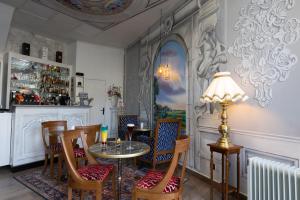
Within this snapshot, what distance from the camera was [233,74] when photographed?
9.25ft

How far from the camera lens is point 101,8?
4062mm

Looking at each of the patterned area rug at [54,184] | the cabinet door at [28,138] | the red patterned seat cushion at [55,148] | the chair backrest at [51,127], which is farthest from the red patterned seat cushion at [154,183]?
the cabinet door at [28,138]

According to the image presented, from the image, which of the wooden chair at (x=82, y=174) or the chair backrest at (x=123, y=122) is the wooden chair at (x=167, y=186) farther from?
the chair backrest at (x=123, y=122)

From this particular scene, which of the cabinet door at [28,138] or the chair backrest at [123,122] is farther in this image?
the chair backrest at [123,122]

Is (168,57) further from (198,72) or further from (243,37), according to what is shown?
(243,37)

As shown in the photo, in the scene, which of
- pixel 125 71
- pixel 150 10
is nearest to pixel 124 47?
pixel 125 71

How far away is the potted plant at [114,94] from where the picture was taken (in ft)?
22.3

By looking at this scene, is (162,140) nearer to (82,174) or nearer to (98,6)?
(82,174)

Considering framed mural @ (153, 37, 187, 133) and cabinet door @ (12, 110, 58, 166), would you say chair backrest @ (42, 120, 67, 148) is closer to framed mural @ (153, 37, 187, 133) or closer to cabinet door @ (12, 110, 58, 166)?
cabinet door @ (12, 110, 58, 166)

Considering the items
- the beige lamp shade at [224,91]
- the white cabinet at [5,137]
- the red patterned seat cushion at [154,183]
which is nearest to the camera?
the red patterned seat cushion at [154,183]

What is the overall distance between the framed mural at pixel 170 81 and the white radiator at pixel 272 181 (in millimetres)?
1947

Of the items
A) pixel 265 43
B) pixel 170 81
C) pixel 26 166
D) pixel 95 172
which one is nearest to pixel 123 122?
pixel 170 81

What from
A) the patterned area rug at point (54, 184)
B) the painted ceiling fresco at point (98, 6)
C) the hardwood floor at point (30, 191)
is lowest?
the hardwood floor at point (30, 191)

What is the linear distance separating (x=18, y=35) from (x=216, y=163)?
232 inches
